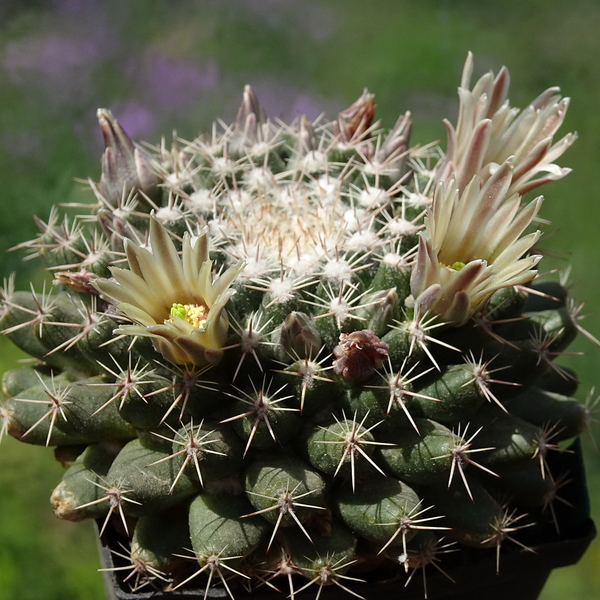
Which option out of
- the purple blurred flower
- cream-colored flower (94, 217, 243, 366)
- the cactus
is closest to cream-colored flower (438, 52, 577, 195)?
the cactus

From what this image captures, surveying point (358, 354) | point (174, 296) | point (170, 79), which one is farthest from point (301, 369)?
point (170, 79)

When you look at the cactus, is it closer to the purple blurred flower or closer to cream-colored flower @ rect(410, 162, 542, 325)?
cream-colored flower @ rect(410, 162, 542, 325)

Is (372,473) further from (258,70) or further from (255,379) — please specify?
(258,70)

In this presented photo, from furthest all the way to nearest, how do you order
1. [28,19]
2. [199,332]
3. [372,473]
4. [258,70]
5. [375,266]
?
[258,70], [28,19], [375,266], [372,473], [199,332]

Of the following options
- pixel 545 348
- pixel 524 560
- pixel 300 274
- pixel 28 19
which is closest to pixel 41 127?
pixel 28 19

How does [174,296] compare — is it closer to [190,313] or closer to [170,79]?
[190,313]
